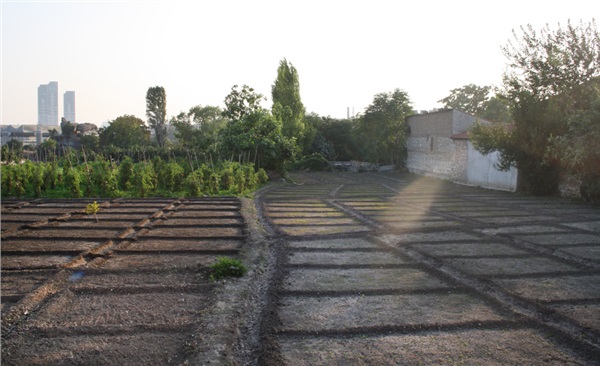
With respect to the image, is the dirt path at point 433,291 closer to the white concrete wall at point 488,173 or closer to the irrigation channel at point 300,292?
the irrigation channel at point 300,292

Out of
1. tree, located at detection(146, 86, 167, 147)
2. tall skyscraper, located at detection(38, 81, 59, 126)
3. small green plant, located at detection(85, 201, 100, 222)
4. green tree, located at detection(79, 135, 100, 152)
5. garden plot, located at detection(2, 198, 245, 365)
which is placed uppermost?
tall skyscraper, located at detection(38, 81, 59, 126)

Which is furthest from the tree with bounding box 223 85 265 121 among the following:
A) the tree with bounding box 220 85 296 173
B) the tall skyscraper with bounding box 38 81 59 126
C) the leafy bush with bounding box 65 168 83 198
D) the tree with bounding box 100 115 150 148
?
the tall skyscraper with bounding box 38 81 59 126

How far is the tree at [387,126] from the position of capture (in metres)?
32.0

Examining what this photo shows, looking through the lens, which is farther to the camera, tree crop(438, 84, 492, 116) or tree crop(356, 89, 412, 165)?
tree crop(438, 84, 492, 116)

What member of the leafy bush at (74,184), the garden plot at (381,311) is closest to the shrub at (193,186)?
the leafy bush at (74,184)

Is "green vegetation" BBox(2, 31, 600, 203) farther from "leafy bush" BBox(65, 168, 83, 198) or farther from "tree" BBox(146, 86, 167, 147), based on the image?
"tree" BBox(146, 86, 167, 147)

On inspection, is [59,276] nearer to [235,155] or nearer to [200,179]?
[200,179]

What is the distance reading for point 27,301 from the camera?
5.04m

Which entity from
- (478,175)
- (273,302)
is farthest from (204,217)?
(478,175)

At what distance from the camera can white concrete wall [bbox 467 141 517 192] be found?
19.5 meters

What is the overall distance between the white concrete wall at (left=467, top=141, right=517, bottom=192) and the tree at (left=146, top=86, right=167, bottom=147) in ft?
121

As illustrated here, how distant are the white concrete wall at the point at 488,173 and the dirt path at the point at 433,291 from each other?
7832mm

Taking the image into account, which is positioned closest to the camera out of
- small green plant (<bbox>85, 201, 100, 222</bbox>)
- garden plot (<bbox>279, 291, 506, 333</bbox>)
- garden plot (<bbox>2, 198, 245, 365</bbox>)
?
garden plot (<bbox>2, 198, 245, 365</bbox>)

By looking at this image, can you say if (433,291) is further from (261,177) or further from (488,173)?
(488,173)
